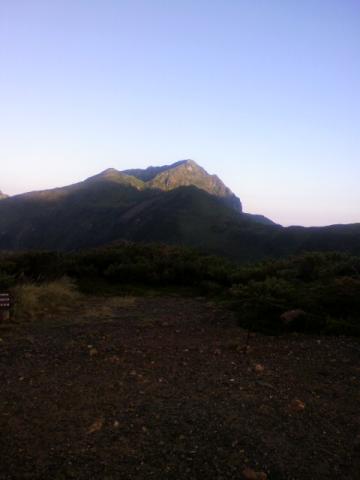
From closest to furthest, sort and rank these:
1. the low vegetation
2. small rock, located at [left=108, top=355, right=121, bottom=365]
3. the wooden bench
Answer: small rock, located at [left=108, top=355, right=121, bottom=365] < the wooden bench < the low vegetation

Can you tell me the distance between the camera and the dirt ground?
3373 millimetres

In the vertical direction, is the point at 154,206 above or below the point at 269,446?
above

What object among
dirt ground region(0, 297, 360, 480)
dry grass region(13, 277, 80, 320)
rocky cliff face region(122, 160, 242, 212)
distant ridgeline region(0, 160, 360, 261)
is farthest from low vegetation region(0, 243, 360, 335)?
rocky cliff face region(122, 160, 242, 212)

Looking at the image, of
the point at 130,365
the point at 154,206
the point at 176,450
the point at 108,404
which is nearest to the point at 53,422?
the point at 108,404

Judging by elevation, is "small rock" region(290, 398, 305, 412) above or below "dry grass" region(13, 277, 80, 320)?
below

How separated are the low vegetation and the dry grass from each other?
0.06ft

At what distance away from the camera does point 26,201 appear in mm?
92312

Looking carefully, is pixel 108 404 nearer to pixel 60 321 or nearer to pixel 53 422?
pixel 53 422

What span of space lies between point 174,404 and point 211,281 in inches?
302

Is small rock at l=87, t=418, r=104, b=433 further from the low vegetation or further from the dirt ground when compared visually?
the low vegetation

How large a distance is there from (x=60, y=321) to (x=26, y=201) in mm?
89761

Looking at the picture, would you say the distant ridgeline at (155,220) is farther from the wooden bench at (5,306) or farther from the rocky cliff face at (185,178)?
the wooden bench at (5,306)

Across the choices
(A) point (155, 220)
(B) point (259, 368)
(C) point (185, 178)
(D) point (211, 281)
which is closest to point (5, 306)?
(B) point (259, 368)

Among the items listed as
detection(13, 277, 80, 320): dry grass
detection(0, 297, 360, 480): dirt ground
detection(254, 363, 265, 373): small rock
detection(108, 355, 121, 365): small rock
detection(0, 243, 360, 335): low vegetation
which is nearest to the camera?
detection(0, 297, 360, 480): dirt ground
